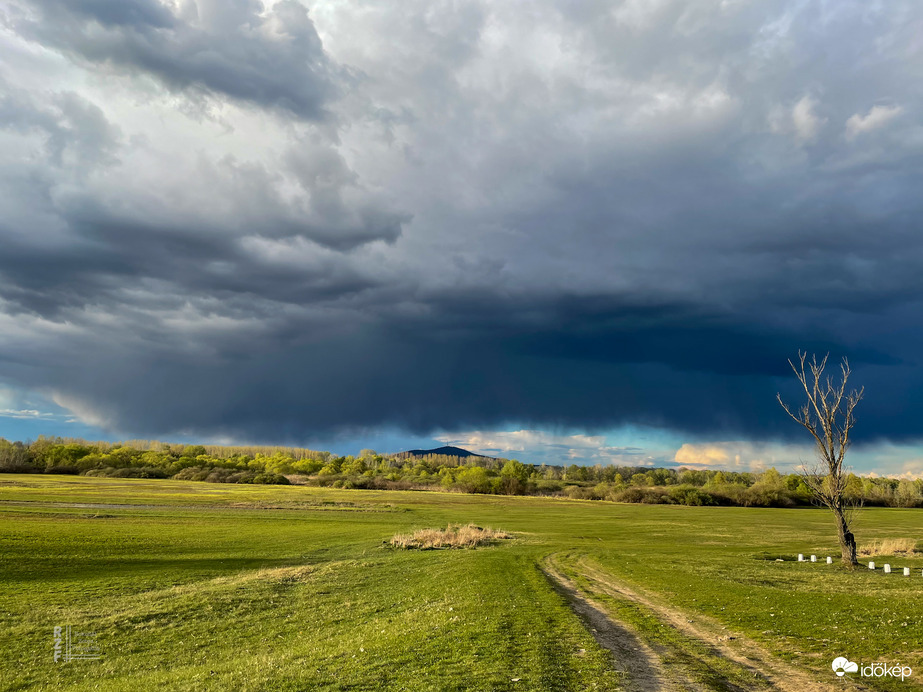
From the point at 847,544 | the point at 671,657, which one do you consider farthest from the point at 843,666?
the point at 847,544

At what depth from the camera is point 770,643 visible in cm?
1567

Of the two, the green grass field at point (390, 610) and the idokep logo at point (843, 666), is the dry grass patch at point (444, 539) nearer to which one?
the green grass field at point (390, 610)

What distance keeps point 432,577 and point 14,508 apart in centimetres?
6628

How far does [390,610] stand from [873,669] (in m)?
17.2

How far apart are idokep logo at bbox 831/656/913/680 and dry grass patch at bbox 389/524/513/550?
36.5 metres

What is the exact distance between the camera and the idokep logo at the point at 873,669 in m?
12.6

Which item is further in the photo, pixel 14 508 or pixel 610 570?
pixel 14 508

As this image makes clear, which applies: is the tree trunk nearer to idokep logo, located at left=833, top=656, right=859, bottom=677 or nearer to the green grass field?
the green grass field

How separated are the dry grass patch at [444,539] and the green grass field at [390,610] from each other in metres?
2.75

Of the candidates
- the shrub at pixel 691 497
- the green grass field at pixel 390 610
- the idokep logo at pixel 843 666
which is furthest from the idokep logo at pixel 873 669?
the shrub at pixel 691 497

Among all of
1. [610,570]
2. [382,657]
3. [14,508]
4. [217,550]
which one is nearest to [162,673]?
[382,657]

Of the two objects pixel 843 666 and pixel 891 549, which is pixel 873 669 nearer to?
pixel 843 666

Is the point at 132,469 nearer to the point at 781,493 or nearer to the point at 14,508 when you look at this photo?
the point at 14,508

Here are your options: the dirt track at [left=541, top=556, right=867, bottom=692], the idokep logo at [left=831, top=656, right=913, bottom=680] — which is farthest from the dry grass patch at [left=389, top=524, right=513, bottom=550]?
the idokep logo at [left=831, top=656, right=913, bottom=680]
